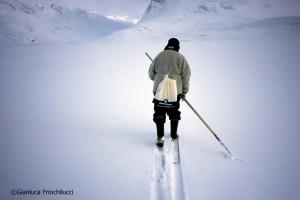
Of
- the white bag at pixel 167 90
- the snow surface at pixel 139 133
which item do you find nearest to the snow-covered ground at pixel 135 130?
the snow surface at pixel 139 133

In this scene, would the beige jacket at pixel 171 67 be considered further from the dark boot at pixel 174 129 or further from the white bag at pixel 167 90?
the dark boot at pixel 174 129

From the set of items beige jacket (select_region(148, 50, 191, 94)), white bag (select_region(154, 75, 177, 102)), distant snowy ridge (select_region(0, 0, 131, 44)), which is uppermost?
distant snowy ridge (select_region(0, 0, 131, 44))

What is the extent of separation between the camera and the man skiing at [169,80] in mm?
2680

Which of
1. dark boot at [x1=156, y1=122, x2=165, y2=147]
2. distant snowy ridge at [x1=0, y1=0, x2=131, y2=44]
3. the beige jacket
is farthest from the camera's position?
distant snowy ridge at [x1=0, y1=0, x2=131, y2=44]

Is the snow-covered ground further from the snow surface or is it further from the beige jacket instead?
the beige jacket

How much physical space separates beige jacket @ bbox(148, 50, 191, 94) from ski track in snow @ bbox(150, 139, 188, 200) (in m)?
0.66

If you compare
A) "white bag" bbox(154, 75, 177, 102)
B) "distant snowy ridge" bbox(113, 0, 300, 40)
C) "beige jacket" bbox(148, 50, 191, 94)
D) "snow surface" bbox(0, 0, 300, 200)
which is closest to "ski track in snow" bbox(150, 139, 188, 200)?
"snow surface" bbox(0, 0, 300, 200)

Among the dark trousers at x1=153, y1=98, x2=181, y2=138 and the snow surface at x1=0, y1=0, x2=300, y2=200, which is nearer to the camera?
the snow surface at x1=0, y1=0, x2=300, y2=200

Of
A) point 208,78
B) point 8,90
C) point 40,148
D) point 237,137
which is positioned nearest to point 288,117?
point 237,137

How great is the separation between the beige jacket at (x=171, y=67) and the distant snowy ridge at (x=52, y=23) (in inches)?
1190

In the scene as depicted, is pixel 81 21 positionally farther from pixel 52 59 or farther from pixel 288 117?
pixel 288 117

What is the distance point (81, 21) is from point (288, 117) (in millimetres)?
58545

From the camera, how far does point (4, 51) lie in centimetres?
848

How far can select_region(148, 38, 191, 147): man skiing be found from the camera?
2.68m
